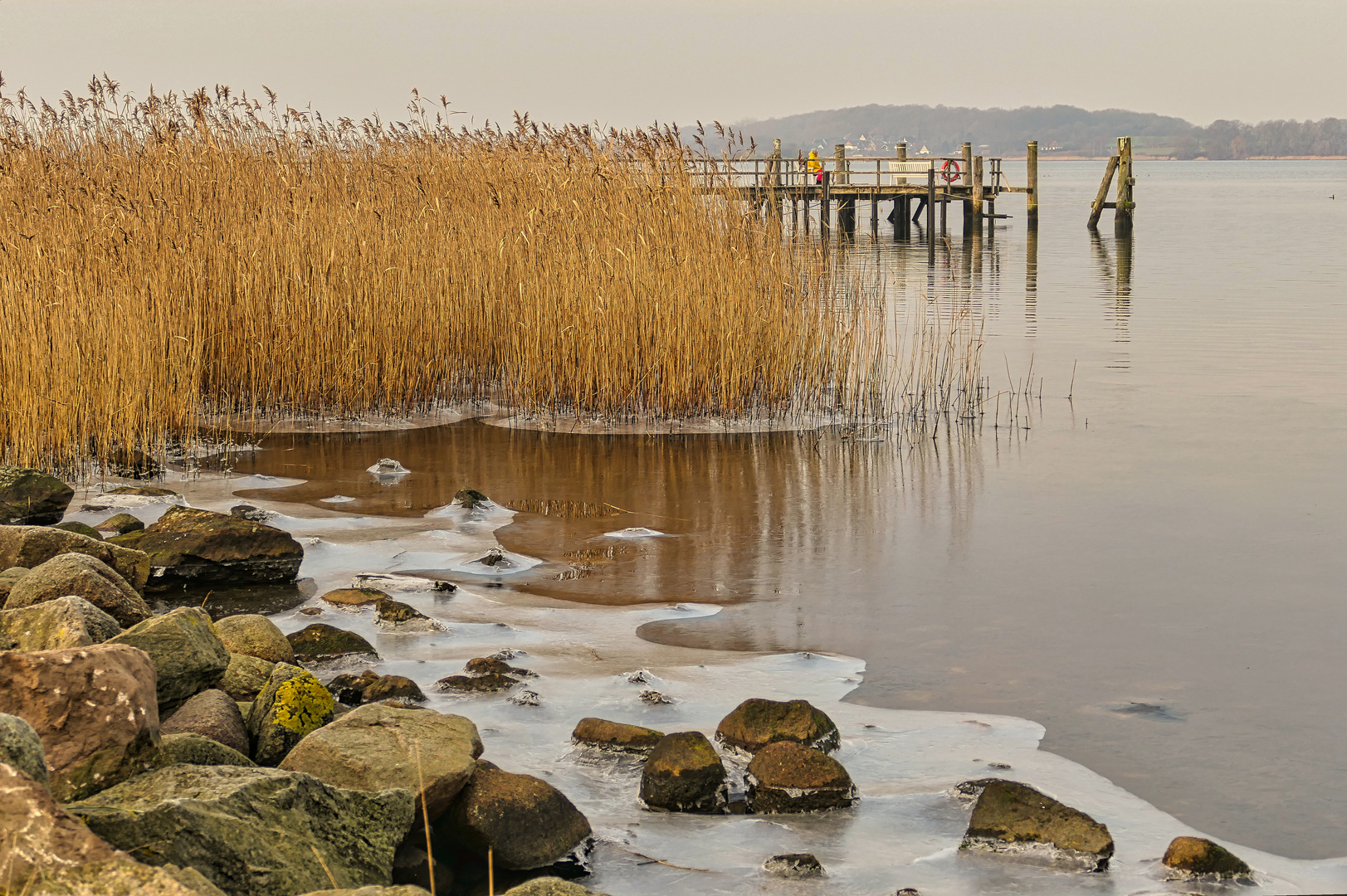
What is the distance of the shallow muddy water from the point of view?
3.83 m

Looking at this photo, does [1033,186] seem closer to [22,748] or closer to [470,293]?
[470,293]

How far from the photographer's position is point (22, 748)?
2.20 metres

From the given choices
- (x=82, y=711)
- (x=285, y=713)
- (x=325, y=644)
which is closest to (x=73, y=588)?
(x=325, y=644)

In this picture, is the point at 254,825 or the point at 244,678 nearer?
the point at 254,825

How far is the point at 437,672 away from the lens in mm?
4234

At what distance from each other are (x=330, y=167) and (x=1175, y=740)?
9461 mm

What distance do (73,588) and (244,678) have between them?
65 centimetres

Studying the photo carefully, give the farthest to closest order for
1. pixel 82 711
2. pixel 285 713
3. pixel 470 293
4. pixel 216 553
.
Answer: pixel 470 293 < pixel 216 553 < pixel 285 713 < pixel 82 711

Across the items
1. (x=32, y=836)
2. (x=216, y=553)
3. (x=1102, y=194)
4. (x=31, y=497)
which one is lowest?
(x=216, y=553)

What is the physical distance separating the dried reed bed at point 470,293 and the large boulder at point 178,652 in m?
4.54

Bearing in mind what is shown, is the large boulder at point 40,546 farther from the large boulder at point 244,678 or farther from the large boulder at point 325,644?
the large boulder at point 244,678

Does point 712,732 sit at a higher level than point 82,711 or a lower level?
lower

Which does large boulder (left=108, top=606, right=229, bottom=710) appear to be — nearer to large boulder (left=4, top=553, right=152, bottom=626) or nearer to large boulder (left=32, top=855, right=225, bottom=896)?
large boulder (left=4, top=553, right=152, bottom=626)

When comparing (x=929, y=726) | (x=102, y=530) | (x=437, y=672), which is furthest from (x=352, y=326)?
(x=929, y=726)
